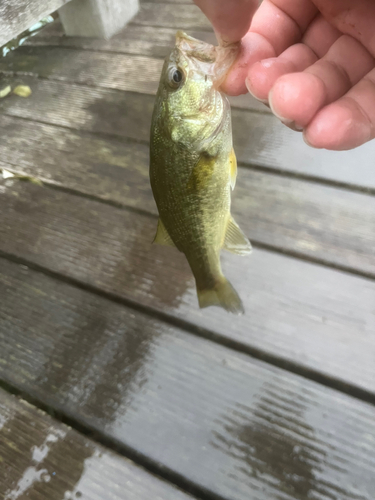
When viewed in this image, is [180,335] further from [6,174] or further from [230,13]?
[6,174]

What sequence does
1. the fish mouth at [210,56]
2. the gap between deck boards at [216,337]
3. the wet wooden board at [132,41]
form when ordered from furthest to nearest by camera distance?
1. the wet wooden board at [132,41]
2. the gap between deck boards at [216,337]
3. the fish mouth at [210,56]

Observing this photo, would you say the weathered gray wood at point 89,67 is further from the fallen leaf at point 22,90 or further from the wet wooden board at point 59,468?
the wet wooden board at point 59,468

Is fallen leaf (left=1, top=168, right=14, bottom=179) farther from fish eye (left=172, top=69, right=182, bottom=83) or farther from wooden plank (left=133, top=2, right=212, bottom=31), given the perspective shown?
wooden plank (left=133, top=2, right=212, bottom=31)

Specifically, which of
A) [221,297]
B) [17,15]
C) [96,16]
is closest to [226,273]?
[221,297]

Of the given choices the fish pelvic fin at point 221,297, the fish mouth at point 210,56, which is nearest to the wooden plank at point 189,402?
the fish pelvic fin at point 221,297

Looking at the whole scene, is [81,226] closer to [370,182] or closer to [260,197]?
[260,197]

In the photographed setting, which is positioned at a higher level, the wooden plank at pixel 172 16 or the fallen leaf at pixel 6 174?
the wooden plank at pixel 172 16
